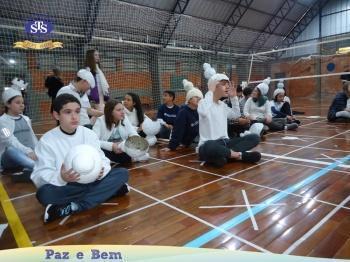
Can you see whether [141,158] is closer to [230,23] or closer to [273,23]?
[230,23]

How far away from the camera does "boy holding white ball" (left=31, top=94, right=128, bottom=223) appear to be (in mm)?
1649

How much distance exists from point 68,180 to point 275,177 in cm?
157

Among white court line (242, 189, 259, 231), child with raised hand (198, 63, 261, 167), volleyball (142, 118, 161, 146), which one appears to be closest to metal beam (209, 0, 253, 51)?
volleyball (142, 118, 161, 146)

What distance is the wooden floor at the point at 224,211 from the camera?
1412 millimetres

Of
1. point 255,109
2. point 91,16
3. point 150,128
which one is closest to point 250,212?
point 150,128

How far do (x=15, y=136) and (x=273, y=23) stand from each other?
1320cm

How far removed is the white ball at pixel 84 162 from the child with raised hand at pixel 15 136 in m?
1.24

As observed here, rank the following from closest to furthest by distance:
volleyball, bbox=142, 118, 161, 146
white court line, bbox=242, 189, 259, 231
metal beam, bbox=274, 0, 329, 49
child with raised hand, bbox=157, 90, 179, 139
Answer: white court line, bbox=242, 189, 259, 231
volleyball, bbox=142, 118, 161, 146
child with raised hand, bbox=157, 90, 179, 139
metal beam, bbox=274, 0, 329, 49

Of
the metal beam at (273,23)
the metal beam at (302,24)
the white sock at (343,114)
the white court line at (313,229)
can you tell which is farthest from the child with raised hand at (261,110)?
the metal beam at (302,24)

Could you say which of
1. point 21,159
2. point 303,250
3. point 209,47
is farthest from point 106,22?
point 303,250

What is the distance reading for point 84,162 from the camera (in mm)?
1594

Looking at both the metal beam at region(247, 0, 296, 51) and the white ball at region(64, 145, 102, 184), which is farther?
the metal beam at region(247, 0, 296, 51)

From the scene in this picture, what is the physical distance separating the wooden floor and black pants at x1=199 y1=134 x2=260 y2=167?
0.09 meters

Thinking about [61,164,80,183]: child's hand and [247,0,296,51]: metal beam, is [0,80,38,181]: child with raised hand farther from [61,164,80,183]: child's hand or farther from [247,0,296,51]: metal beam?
[247,0,296,51]: metal beam
